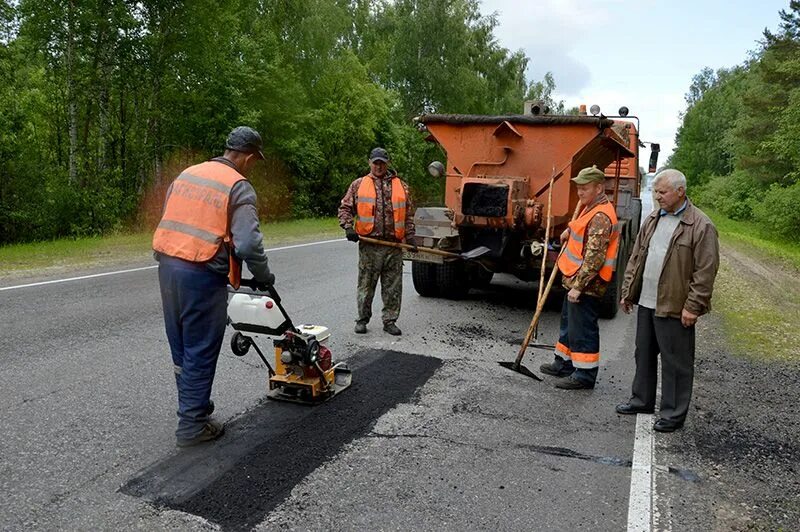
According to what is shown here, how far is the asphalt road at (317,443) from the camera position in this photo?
2896 millimetres

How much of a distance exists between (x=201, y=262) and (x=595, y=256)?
291cm

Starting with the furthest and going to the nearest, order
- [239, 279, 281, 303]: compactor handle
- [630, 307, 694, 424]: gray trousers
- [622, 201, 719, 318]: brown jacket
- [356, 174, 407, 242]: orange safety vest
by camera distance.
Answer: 1. [356, 174, 407, 242]: orange safety vest
2. [630, 307, 694, 424]: gray trousers
3. [622, 201, 719, 318]: brown jacket
4. [239, 279, 281, 303]: compactor handle

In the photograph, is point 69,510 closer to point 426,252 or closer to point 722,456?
point 722,456

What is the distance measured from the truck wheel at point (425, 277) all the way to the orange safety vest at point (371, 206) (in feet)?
6.01

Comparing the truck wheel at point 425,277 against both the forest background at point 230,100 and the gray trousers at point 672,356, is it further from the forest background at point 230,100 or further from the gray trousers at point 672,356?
the gray trousers at point 672,356

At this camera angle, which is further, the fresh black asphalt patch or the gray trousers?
the gray trousers

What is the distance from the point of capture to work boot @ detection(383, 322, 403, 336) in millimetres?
6234

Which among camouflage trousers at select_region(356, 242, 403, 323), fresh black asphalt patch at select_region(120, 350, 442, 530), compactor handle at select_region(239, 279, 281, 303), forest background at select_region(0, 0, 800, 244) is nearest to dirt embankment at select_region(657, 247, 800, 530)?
fresh black asphalt patch at select_region(120, 350, 442, 530)

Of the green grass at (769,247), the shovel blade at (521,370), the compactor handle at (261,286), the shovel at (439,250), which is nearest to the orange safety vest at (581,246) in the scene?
the shovel blade at (521,370)

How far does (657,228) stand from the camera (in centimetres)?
420

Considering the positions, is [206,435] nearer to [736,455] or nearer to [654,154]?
[736,455]

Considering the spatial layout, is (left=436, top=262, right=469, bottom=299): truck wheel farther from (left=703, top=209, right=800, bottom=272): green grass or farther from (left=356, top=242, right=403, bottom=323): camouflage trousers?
(left=703, top=209, right=800, bottom=272): green grass

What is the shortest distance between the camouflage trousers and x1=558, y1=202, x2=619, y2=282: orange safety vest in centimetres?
184

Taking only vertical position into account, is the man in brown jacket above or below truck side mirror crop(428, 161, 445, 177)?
below
